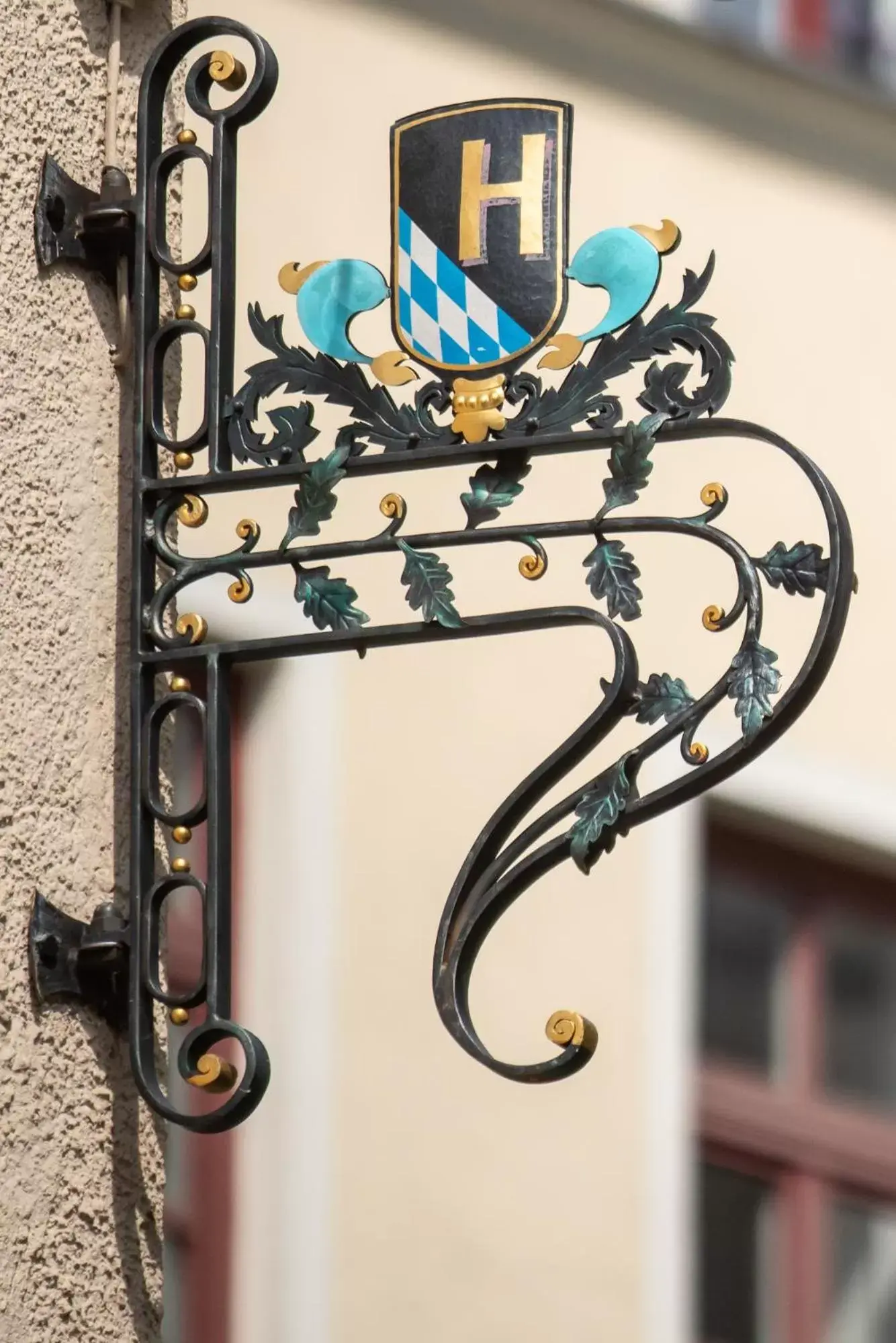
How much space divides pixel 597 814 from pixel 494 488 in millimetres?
343

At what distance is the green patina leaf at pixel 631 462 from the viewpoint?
2824 millimetres

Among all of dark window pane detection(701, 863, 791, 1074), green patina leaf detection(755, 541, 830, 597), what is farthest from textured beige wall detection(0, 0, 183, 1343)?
dark window pane detection(701, 863, 791, 1074)

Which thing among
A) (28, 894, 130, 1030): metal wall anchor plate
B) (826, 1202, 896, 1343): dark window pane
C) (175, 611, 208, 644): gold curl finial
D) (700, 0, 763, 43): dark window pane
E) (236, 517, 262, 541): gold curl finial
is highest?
(700, 0, 763, 43): dark window pane

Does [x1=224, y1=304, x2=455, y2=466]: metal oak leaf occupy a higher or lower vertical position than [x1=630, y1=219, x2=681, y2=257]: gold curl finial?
lower

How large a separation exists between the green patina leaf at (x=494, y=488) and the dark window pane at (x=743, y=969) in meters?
4.08

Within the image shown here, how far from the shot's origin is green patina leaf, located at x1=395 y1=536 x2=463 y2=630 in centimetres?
288

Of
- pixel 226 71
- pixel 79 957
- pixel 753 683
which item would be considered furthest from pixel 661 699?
pixel 226 71

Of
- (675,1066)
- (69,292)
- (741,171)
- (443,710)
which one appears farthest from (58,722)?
(741,171)

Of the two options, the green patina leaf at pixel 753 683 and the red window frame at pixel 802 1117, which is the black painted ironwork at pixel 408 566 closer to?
the green patina leaf at pixel 753 683

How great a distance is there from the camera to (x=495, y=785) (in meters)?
6.05

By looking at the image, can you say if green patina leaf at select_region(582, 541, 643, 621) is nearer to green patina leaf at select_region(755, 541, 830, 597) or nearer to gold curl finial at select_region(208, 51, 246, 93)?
green patina leaf at select_region(755, 541, 830, 597)

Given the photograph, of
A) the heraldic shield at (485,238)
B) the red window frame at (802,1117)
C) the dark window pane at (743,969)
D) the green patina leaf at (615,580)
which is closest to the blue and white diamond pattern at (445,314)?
the heraldic shield at (485,238)

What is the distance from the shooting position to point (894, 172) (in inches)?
291

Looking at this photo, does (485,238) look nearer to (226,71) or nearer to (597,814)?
(226,71)
